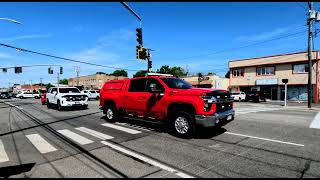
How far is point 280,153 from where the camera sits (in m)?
6.58

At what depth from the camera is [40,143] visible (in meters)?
8.14

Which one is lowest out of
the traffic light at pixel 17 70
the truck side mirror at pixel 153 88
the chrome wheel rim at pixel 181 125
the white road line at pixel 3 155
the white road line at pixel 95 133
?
the white road line at pixel 3 155

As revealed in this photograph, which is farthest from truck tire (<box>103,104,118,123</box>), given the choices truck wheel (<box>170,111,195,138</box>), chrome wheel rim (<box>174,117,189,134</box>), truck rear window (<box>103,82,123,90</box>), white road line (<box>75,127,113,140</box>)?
chrome wheel rim (<box>174,117,189,134</box>)

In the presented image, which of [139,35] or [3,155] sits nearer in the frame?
[3,155]

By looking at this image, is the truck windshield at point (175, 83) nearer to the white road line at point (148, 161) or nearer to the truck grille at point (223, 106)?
the truck grille at point (223, 106)

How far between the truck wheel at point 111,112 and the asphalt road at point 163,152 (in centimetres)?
171

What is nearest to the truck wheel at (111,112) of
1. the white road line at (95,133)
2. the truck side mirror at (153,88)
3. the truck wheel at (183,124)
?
the white road line at (95,133)

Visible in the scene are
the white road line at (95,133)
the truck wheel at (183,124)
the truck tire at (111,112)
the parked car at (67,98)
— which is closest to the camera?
the truck wheel at (183,124)

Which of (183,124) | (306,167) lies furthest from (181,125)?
(306,167)

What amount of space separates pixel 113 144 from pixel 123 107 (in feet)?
11.8

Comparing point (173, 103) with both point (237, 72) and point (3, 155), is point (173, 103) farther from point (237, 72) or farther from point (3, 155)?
point (237, 72)

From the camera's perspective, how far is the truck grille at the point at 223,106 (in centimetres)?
834

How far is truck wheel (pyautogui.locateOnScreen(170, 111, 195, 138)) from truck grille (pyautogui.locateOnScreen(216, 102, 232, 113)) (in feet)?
2.93

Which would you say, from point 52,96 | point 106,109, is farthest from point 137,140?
point 52,96
